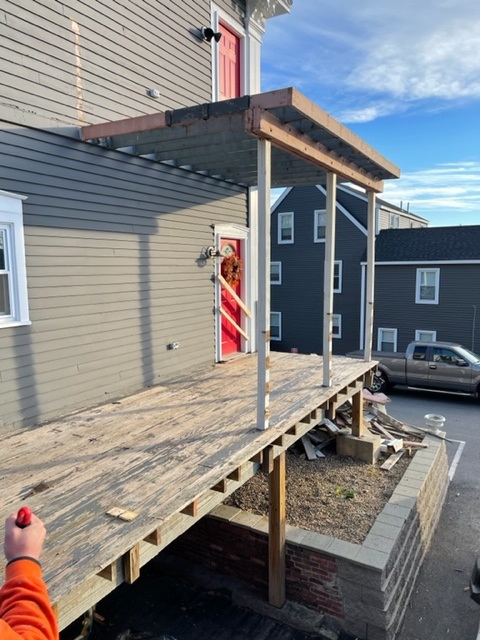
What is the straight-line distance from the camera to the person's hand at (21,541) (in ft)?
4.50

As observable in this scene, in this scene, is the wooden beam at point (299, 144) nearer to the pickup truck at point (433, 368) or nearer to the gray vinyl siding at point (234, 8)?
the gray vinyl siding at point (234, 8)

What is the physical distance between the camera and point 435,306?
19281 mm

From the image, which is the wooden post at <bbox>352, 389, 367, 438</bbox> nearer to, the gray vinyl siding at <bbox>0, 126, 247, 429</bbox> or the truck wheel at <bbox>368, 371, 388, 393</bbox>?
the gray vinyl siding at <bbox>0, 126, 247, 429</bbox>

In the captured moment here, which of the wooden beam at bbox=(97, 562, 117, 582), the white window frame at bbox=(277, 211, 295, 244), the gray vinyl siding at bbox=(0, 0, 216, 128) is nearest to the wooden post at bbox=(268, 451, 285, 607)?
the wooden beam at bbox=(97, 562, 117, 582)

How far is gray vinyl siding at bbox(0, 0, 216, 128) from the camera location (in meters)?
4.40

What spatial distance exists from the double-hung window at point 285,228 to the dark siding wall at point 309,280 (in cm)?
25

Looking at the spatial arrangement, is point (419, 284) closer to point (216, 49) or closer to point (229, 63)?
point (229, 63)

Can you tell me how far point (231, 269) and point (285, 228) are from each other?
1548 centimetres

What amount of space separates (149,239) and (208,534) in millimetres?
4002

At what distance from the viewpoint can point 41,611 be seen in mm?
1304

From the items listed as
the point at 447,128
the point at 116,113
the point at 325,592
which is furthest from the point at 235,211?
the point at 447,128

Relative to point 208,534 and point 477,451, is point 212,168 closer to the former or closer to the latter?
point 208,534

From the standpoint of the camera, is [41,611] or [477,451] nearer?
[41,611]

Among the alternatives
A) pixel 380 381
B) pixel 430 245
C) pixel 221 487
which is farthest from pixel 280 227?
pixel 221 487
